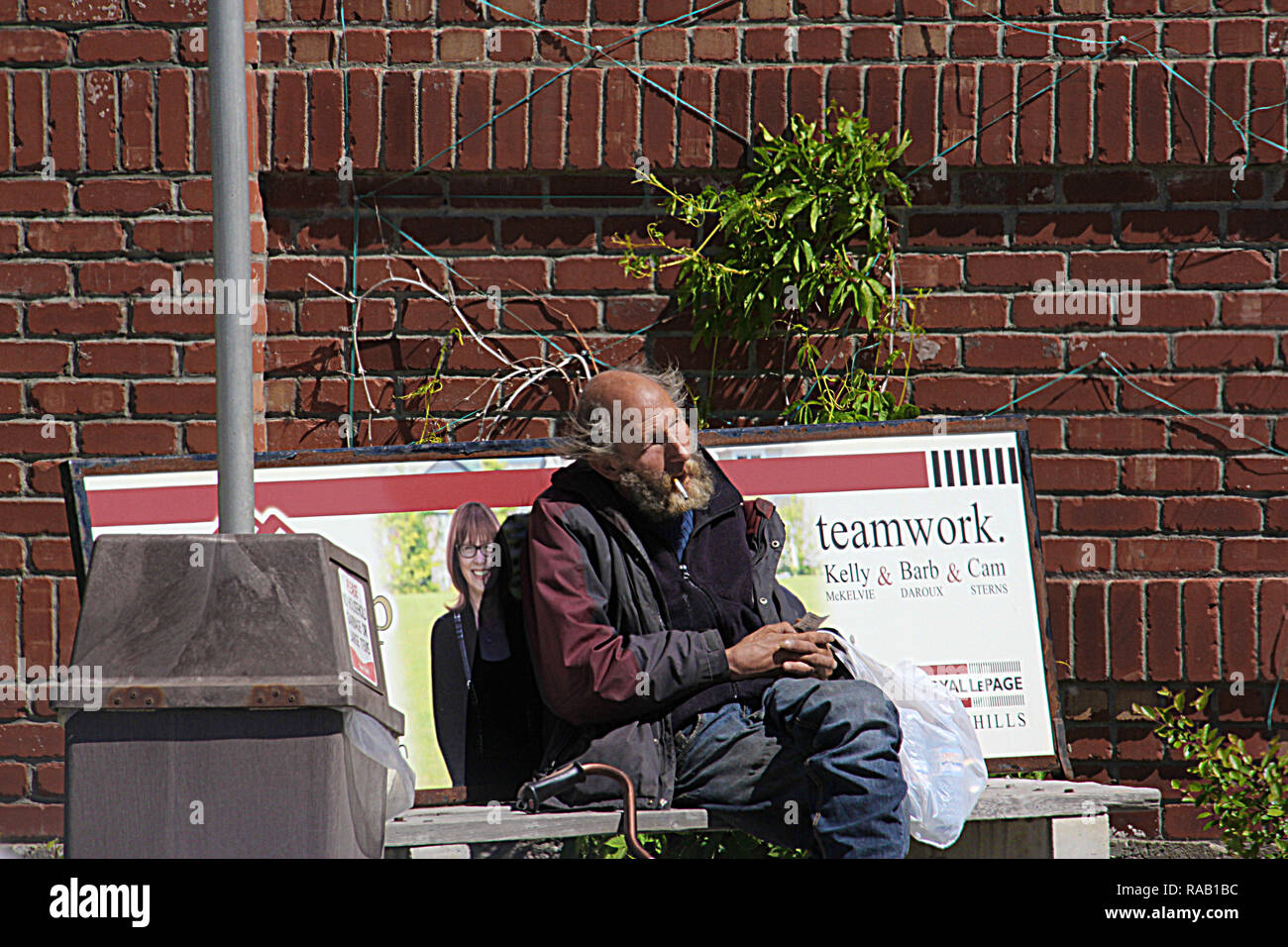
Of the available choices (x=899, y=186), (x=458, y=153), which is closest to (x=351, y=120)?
(x=458, y=153)

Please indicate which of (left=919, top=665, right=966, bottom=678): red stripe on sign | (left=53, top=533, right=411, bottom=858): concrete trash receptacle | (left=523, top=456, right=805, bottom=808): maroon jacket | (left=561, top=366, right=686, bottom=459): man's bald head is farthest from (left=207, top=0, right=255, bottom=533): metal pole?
(left=919, top=665, right=966, bottom=678): red stripe on sign

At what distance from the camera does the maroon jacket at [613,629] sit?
2.63m

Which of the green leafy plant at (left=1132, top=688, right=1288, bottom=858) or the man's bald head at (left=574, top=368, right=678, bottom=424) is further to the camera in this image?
the green leafy plant at (left=1132, top=688, right=1288, bottom=858)

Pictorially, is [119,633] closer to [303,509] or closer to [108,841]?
[108,841]

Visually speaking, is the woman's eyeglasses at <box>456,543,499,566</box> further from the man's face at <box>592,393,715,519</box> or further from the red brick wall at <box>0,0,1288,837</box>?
the red brick wall at <box>0,0,1288,837</box>

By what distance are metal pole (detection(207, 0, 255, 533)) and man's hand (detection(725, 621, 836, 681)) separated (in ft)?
3.68

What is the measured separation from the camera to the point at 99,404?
352cm

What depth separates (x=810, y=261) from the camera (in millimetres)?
3416

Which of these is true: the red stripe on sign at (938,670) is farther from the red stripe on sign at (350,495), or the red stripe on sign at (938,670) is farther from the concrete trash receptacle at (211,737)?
the concrete trash receptacle at (211,737)

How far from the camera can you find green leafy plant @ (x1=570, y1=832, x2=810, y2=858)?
306 cm

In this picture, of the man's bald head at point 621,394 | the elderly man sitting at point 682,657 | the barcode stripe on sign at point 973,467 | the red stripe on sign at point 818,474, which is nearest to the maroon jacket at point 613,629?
the elderly man sitting at point 682,657

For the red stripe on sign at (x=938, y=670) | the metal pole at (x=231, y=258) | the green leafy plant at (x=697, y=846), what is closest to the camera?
the metal pole at (x=231, y=258)

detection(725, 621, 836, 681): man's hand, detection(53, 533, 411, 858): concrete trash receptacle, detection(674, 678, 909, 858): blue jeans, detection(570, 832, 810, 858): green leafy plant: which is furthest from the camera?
detection(570, 832, 810, 858): green leafy plant

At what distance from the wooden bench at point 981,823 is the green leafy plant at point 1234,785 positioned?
368 millimetres
